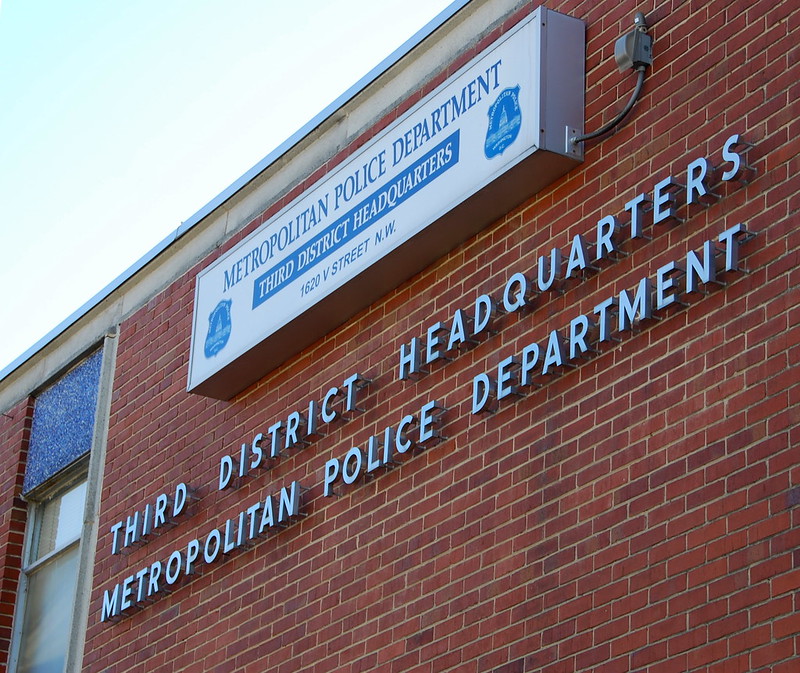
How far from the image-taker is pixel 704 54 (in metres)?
7.87

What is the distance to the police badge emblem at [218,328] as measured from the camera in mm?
10664

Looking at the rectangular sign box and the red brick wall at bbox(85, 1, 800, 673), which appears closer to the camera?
the red brick wall at bbox(85, 1, 800, 673)

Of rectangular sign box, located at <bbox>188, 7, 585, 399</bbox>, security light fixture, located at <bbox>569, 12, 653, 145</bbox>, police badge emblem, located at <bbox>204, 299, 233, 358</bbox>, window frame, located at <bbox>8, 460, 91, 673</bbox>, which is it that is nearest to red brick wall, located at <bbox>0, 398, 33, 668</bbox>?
window frame, located at <bbox>8, 460, 91, 673</bbox>

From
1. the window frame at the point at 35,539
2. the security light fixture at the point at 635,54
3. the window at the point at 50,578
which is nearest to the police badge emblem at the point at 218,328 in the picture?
the window frame at the point at 35,539

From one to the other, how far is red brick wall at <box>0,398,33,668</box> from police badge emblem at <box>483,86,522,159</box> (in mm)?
6292

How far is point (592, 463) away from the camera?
7.66 meters

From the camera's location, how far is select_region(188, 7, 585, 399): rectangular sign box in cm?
853

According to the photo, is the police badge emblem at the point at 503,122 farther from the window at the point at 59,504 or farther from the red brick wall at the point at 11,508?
the red brick wall at the point at 11,508

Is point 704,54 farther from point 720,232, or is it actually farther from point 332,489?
point 332,489

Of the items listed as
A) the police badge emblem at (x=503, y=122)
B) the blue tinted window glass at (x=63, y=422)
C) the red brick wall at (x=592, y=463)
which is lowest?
the red brick wall at (x=592, y=463)

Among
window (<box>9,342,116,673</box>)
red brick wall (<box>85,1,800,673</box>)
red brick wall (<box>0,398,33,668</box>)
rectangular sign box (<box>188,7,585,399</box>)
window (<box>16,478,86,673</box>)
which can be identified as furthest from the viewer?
red brick wall (<box>0,398,33,668</box>)

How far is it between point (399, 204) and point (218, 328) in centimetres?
202

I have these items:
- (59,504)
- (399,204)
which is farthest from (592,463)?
(59,504)

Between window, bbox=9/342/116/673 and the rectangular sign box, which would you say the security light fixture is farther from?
window, bbox=9/342/116/673
